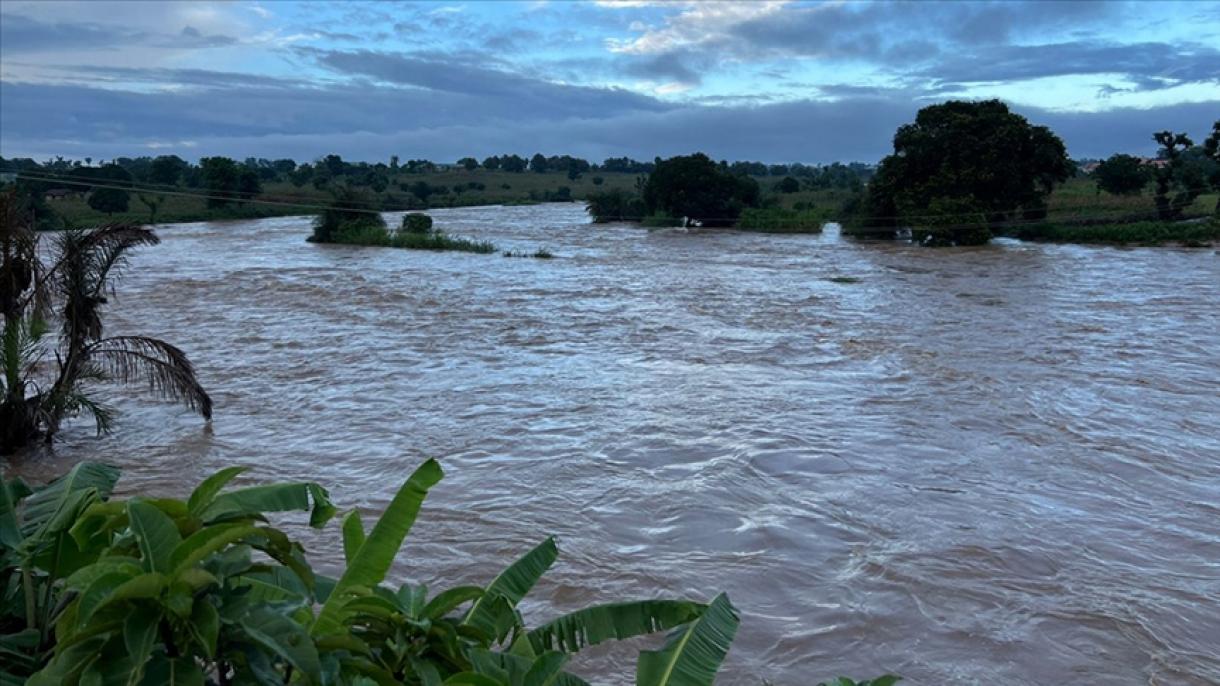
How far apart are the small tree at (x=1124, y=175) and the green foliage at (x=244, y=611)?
123 feet

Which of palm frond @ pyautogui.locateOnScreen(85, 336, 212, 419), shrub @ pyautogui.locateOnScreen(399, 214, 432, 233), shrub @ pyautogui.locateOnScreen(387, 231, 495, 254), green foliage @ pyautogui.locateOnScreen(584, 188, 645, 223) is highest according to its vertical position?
green foliage @ pyautogui.locateOnScreen(584, 188, 645, 223)

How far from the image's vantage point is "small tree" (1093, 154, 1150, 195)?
33219 millimetres

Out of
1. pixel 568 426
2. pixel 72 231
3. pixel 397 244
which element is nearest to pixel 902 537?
pixel 568 426

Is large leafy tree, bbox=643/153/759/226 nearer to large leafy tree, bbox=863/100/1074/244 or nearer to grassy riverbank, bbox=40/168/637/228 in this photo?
large leafy tree, bbox=863/100/1074/244

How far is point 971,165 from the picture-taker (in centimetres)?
2789

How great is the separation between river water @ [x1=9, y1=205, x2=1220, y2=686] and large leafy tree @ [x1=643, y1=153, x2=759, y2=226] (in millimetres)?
20057

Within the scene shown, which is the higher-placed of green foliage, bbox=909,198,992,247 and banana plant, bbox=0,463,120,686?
green foliage, bbox=909,198,992,247

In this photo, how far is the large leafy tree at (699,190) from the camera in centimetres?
3512

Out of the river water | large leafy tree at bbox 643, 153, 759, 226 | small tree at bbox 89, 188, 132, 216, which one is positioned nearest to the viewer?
the river water

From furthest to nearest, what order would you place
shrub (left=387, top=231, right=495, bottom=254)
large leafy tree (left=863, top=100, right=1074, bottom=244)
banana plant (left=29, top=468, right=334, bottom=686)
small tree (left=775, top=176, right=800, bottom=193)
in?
small tree (left=775, top=176, right=800, bottom=193) → large leafy tree (left=863, top=100, right=1074, bottom=244) → shrub (left=387, top=231, right=495, bottom=254) → banana plant (left=29, top=468, right=334, bottom=686)

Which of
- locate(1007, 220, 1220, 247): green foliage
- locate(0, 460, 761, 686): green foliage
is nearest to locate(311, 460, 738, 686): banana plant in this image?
locate(0, 460, 761, 686): green foliage

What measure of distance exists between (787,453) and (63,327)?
18.4ft

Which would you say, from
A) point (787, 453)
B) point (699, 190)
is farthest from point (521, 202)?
point (787, 453)

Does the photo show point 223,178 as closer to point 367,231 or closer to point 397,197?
point 397,197
